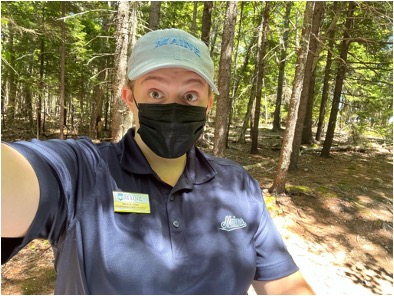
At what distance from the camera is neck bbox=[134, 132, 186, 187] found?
5.01 ft

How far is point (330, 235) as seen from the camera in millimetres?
6656

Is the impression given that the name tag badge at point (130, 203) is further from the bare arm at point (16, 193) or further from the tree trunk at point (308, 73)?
the tree trunk at point (308, 73)

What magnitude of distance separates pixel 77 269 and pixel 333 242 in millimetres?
6528

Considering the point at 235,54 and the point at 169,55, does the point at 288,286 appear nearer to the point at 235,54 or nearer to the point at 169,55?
the point at 169,55

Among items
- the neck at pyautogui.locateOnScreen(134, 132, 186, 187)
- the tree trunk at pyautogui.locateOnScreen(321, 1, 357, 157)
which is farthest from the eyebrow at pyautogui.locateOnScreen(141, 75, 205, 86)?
the tree trunk at pyautogui.locateOnScreen(321, 1, 357, 157)

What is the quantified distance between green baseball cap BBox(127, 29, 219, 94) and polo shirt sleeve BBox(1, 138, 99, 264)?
0.57 metres

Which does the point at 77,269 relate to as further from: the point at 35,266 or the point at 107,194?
the point at 35,266

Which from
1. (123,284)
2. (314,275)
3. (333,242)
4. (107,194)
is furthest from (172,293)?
(333,242)

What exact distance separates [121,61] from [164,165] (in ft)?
20.0

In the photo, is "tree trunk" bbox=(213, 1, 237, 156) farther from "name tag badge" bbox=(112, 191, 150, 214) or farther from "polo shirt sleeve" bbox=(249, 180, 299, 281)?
"name tag badge" bbox=(112, 191, 150, 214)

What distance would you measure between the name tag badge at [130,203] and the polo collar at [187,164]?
128mm

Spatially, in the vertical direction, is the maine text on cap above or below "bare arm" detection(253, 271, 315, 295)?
above

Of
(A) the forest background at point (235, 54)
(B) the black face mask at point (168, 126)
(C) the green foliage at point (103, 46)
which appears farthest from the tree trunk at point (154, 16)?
(B) the black face mask at point (168, 126)

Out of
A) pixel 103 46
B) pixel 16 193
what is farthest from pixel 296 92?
pixel 103 46
